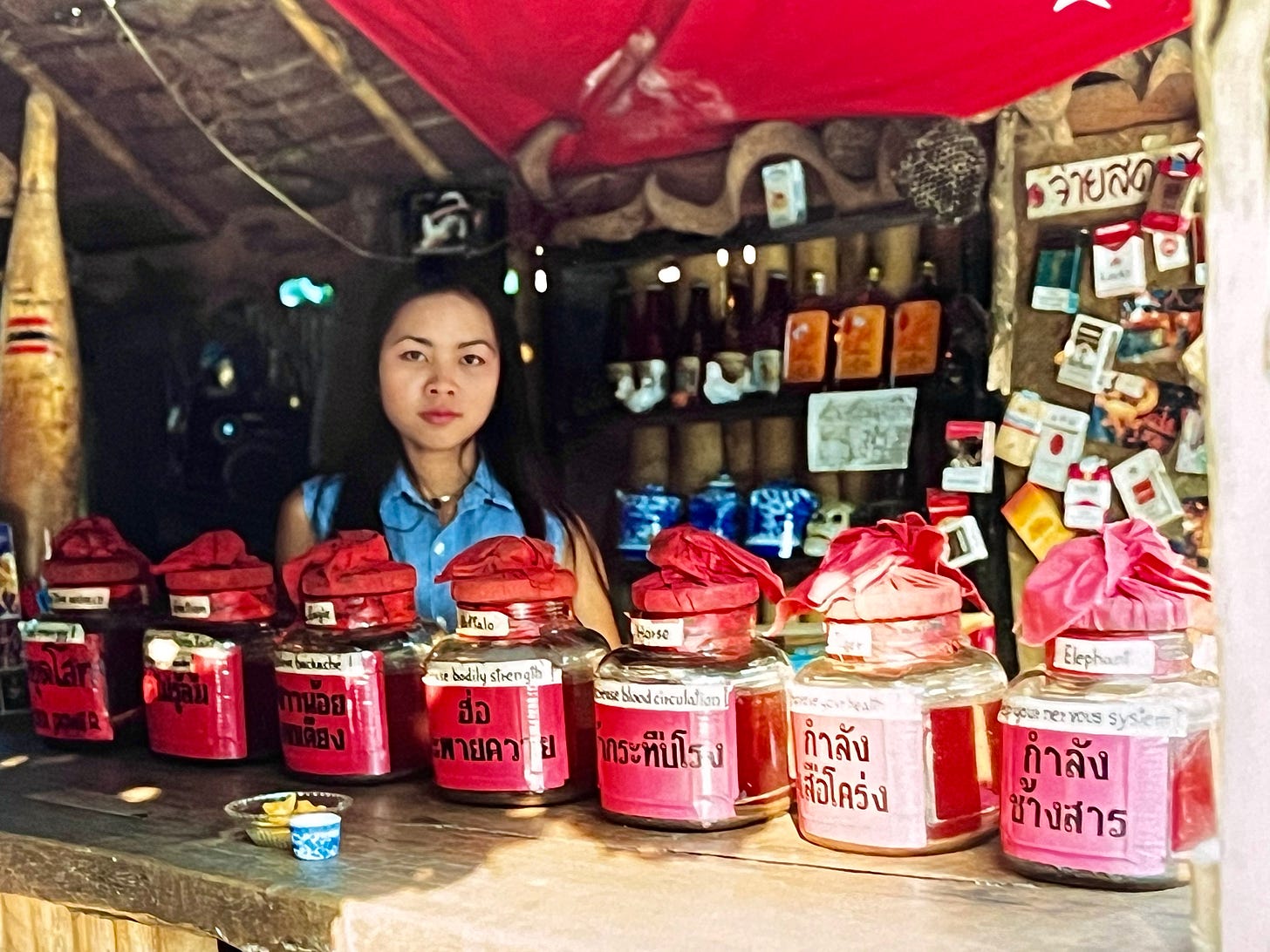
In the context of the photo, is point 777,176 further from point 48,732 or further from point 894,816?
point 48,732

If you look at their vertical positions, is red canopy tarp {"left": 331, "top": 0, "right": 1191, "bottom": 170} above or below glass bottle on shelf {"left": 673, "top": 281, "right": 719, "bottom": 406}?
above

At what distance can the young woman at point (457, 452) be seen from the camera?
7.98ft

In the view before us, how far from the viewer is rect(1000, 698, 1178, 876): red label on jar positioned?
118cm

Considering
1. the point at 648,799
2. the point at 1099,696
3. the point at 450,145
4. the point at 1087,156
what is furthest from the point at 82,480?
the point at 1099,696

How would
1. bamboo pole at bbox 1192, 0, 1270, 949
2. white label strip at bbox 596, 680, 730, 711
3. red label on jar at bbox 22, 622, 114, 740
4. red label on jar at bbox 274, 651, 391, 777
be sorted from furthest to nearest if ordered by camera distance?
1. red label on jar at bbox 22, 622, 114, 740
2. red label on jar at bbox 274, 651, 391, 777
3. white label strip at bbox 596, 680, 730, 711
4. bamboo pole at bbox 1192, 0, 1270, 949

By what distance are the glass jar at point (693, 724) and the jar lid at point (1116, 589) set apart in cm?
32

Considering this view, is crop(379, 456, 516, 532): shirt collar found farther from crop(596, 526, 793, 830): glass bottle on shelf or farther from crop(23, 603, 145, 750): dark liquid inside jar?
crop(596, 526, 793, 830): glass bottle on shelf

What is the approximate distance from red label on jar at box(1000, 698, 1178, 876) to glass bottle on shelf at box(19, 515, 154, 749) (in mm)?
1331

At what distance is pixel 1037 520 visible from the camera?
211 cm

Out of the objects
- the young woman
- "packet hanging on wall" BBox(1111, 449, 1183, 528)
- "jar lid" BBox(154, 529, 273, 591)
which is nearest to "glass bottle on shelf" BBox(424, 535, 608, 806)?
"jar lid" BBox(154, 529, 273, 591)

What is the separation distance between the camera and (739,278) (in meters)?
2.28

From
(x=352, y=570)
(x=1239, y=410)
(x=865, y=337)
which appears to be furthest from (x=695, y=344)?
(x=1239, y=410)

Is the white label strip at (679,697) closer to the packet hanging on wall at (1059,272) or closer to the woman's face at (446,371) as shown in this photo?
the packet hanging on wall at (1059,272)

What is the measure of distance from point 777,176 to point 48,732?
1426mm
